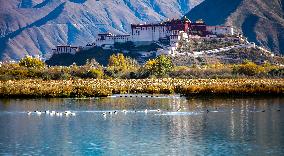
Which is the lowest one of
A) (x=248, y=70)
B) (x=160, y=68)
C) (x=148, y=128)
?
(x=148, y=128)

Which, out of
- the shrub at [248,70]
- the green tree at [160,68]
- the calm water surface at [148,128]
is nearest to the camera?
the calm water surface at [148,128]

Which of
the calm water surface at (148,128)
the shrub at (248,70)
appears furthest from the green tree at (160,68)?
the calm water surface at (148,128)

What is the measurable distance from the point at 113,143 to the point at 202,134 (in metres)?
7.79

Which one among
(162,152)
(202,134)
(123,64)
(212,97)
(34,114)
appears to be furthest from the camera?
(123,64)

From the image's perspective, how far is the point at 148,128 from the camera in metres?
58.9

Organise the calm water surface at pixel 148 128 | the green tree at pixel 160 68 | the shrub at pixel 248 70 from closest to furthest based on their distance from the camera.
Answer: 1. the calm water surface at pixel 148 128
2. the shrub at pixel 248 70
3. the green tree at pixel 160 68

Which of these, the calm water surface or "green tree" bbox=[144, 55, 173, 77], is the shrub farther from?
the calm water surface

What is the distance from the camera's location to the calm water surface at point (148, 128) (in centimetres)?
4862

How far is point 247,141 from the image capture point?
51.5 metres

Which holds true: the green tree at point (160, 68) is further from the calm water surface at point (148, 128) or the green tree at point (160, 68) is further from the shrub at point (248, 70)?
the calm water surface at point (148, 128)

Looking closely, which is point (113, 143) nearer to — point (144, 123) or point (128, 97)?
point (144, 123)

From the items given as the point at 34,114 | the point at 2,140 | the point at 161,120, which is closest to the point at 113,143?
the point at 2,140

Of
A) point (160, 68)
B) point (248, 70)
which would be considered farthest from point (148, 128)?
point (248, 70)

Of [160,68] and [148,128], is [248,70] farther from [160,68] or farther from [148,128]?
[148,128]
